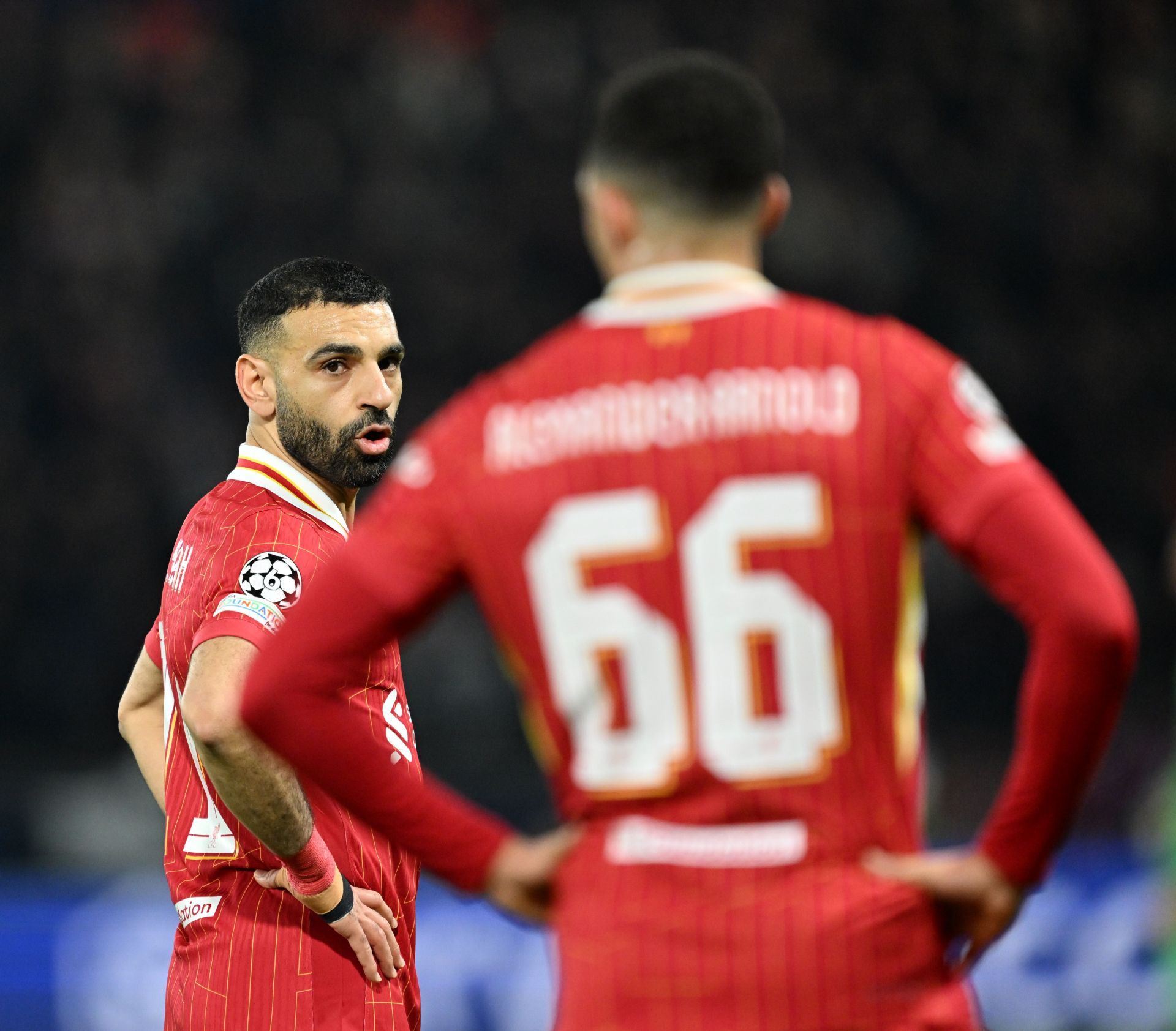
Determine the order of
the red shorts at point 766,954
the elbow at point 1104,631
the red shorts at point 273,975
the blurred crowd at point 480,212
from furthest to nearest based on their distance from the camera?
the blurred crowd at point 480,212, the red shorts at point 273,975, the red shorts at point 766,954, the elbow at point 1104,631

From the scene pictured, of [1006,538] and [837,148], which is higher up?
[837,148]

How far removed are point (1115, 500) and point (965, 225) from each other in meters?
2.61

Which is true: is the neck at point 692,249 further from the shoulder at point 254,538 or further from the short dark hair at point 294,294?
the short dark hair at point 294,294

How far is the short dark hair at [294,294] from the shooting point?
12.6 ft

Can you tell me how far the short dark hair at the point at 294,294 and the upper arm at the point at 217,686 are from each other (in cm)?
79

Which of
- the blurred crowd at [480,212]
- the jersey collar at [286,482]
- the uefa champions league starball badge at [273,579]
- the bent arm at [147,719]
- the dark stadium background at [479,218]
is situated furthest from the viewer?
the blurred crowd at [480,212]

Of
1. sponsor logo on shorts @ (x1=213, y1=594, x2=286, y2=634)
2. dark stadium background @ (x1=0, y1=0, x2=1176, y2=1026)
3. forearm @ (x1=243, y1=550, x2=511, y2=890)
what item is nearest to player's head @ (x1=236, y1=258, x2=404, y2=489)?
sponsor logo on shorts @ (x1=213, y1=594, x2=286, y2=634)

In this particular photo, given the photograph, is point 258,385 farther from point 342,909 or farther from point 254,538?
point 342,909

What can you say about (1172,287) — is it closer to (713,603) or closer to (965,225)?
(965,225)

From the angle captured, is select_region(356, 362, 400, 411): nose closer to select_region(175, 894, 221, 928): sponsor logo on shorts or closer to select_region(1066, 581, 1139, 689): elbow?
select_region(175, 894, 221, 928): sponsor logo on shorts

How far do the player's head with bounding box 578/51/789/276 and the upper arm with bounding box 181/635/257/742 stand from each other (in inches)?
51.9

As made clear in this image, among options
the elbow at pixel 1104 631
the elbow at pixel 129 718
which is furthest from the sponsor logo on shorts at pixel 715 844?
the elbow at pixel 129 718

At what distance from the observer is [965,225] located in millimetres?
13117

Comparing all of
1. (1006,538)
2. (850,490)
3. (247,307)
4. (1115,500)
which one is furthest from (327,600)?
(1115,500)
